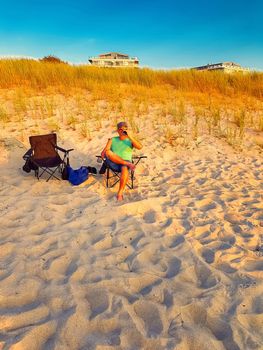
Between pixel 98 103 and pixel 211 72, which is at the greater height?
pixel 211 72

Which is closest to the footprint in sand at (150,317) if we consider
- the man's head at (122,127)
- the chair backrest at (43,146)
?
the man's head at (122,127)

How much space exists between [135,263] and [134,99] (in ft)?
25.7

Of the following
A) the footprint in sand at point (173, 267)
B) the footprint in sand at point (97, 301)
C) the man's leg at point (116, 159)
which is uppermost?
the man's leg at point (116, 159)

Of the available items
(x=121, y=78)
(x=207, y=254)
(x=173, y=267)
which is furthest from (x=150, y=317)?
(x=121, y=78)

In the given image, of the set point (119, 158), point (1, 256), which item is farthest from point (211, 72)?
point (1, 256)

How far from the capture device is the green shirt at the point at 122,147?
532 cm

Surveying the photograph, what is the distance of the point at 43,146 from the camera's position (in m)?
5.80

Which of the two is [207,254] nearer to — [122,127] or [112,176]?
[122,127]

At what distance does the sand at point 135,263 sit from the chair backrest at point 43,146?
1.59 ft

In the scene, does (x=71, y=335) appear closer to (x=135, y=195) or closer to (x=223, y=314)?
(x=223, y=314)

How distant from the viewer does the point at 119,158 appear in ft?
16.8

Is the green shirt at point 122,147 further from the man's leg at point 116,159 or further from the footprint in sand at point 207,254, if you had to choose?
the footprint in sand at point 207,254

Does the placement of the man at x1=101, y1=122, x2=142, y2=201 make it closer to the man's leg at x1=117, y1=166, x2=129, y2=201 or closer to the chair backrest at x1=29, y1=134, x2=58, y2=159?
the man's leg at x1=117, y1=166, x2=129, y2=201

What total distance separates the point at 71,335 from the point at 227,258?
1843 mm
